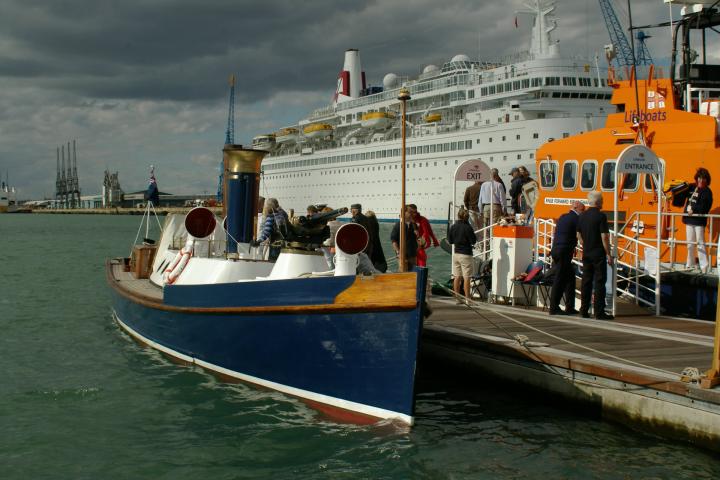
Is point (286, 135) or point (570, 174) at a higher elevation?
point (286, 135)

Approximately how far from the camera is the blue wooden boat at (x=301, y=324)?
818 cm

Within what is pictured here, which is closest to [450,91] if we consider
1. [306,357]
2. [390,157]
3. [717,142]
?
[390,157]

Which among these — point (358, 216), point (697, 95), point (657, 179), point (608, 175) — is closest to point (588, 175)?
point (608, 175)

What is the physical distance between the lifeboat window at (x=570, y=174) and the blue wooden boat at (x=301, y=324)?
626 cm

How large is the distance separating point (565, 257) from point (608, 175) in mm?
3784

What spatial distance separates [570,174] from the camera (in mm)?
15156

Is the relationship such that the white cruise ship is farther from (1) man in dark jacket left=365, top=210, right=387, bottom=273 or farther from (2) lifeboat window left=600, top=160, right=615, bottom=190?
(1) man in dark jacket left=365, top=210, right=387, bottom=273

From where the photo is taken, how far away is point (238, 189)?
12414 millimetres

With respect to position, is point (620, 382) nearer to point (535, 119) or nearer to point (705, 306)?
point (705, 306)

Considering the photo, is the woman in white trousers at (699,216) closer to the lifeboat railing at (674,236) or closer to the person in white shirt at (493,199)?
the lifeboat railing at (674,236)

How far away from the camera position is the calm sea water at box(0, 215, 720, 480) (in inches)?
291

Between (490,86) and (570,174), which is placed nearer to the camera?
(570,174)

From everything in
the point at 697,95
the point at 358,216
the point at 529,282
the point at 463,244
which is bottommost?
the point at 529,282

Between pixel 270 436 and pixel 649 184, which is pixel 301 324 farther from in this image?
pixel 649 184
